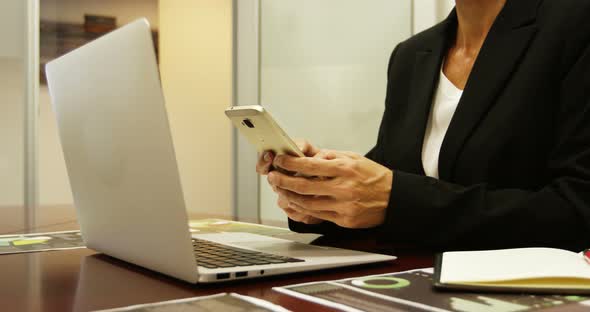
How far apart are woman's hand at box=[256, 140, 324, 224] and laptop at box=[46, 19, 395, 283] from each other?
0.10 metres

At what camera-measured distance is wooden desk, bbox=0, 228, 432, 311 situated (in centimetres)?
59

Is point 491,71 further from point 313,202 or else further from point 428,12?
point 428,12

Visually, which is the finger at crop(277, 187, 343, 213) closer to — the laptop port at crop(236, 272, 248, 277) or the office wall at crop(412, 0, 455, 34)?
the laptop port at crop(236, 272, 248, 277)

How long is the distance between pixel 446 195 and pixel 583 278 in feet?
1.06

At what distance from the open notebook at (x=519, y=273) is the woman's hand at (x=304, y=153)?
33cm

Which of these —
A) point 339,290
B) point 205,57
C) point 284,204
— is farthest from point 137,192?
point 205,57

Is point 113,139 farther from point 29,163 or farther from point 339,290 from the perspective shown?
point 29,163

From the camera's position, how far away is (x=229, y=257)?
0.76 m

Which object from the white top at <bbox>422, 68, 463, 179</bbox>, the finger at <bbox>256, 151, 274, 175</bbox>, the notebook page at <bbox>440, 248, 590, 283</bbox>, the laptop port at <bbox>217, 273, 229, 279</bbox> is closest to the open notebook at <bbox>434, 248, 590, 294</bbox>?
the notebook page at <bbox>440, 248, 590, 283</bbox>

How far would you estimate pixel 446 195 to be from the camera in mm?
906

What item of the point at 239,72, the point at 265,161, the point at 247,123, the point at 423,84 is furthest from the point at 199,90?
the point at 247,123

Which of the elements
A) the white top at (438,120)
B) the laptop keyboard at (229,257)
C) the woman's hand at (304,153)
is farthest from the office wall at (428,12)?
the laptop keyboard at (229,257)

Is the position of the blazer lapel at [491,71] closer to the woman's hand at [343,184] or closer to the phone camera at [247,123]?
the woman's hand at [343,184]

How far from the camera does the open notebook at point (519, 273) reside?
59 centimetres
